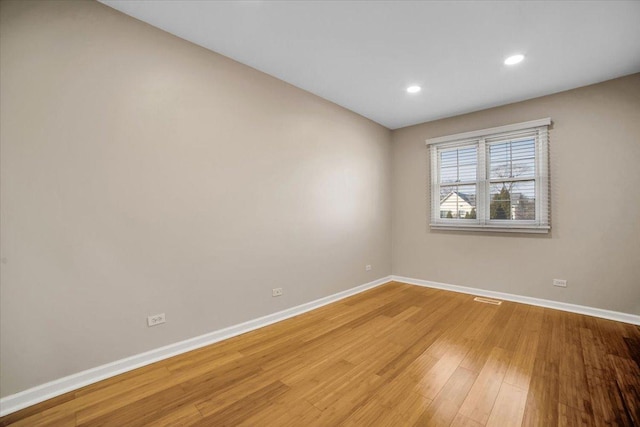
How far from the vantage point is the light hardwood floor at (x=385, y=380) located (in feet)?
5.45

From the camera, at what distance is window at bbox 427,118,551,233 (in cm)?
370

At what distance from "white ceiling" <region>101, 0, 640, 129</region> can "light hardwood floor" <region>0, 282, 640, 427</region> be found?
9.50 feet

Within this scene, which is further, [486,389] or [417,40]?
[417,40]

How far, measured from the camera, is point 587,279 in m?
3.39

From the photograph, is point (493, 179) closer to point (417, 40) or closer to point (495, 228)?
point (495, 228)

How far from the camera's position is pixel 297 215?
11.3ft

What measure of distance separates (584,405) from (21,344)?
3741mm

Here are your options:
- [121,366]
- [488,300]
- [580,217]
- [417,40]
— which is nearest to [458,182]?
[580,217]

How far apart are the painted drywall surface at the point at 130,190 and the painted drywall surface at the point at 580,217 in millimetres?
2882

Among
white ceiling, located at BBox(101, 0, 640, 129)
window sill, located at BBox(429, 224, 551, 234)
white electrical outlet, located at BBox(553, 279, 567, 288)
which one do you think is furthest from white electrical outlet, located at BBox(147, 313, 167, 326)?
white electrical outlet, located at BBox(553, 279, 567, 288)

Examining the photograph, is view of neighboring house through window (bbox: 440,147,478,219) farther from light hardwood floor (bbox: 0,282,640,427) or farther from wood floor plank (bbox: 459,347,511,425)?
wood floor plank (bbox: 459,347,511,425)

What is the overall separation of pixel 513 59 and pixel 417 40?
3.80ft

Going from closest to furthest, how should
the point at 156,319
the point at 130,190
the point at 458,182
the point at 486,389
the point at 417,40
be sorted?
the point at 486,389
the point at 130,190
the point at 156,319
the point at 417,40
the point at 458,182

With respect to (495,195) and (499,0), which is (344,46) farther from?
(495,195)
